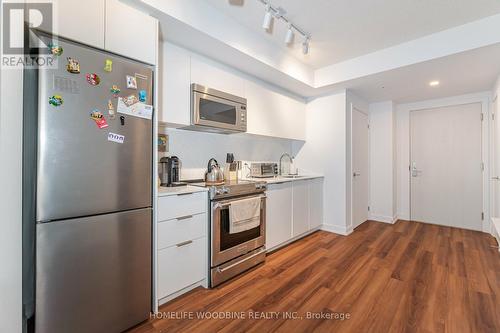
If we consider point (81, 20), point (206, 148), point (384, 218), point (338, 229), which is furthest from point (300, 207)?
point (81, 20)

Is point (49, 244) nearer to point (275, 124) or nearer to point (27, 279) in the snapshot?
point (27, 279)

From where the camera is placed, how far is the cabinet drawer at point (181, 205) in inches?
72.1

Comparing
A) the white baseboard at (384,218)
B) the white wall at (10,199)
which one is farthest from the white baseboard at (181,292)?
the white baseboard at (384,218)

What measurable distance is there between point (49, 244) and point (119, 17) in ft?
5.00

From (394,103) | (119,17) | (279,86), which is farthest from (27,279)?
(394,103)

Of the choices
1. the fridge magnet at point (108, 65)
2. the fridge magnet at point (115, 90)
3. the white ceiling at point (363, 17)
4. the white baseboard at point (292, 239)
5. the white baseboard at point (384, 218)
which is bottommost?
the white baseboard at point (292, 239)

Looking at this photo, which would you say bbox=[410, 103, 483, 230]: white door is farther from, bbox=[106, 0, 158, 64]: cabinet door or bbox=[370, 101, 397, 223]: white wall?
bbox=[106, 0, 158, 64]: cabinet door

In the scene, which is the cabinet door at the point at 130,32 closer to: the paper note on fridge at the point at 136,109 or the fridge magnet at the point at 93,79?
the fridge magnet at the point at 93,79

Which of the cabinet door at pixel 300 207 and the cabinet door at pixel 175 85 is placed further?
the cabinet door at pixel 300 207

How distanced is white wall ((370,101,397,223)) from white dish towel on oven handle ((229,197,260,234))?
313cm

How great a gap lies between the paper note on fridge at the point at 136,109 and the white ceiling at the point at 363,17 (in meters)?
1.23

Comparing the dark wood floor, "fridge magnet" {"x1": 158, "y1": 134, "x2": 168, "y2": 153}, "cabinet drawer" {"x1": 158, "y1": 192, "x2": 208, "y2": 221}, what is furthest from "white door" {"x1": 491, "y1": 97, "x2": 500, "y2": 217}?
"fridge magnet" {"x1": 158, "y1": 134, "x2": 168, "y2": 153}

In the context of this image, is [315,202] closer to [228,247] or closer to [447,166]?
[228,247]

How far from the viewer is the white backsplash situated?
8.58ft
